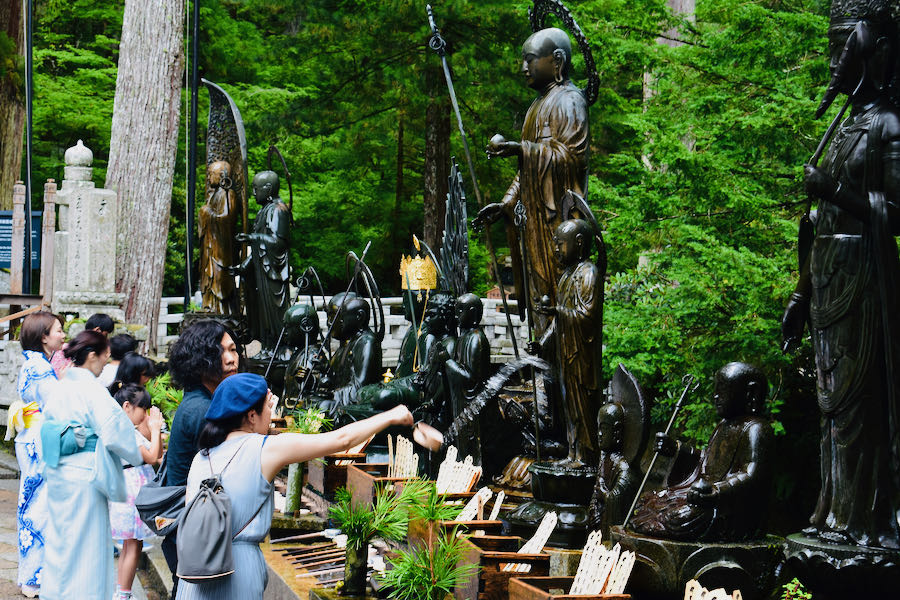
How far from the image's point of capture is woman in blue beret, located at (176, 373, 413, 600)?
4.02 metres

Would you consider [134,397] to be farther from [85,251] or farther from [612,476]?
[85,251]

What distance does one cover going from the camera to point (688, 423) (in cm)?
969

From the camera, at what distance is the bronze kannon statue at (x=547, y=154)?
7.63m

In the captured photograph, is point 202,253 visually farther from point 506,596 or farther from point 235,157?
point 506,596

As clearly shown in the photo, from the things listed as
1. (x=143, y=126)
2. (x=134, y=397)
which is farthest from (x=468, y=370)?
(x=143, y=126)

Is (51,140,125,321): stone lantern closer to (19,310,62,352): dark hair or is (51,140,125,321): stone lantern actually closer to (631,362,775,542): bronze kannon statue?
(19,310,62,352): dark hair

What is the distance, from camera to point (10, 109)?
2138 cm

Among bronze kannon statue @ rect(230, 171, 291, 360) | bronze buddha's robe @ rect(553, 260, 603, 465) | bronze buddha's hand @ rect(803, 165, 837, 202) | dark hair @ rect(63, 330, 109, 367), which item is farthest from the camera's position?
bronze kannon statue @ rect(230, 171, 291, 360)

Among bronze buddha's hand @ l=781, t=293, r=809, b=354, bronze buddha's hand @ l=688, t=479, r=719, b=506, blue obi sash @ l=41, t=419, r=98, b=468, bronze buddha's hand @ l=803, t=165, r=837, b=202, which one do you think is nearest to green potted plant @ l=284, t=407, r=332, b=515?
blue obi sash @ l=41, t=419, r=98, b=468

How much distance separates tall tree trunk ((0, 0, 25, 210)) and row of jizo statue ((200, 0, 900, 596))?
48.9 ft

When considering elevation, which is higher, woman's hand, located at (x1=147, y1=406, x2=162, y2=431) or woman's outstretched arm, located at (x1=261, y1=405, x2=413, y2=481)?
woman's outstretched arm, located at (x1=261, y1=405, x2=413, y2=481)

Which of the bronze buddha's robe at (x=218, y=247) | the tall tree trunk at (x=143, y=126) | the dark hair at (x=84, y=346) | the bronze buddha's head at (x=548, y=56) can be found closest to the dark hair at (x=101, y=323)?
the dark hair at (x=84, y=346)

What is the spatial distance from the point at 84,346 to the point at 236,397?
296 cm

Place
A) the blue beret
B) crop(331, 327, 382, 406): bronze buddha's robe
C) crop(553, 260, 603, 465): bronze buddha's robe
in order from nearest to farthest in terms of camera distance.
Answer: the blue beret, crop(553, 260, 603, 465): bronze buddha's robe, crop(331, 327, 382, 406): bronze buddha's robe
